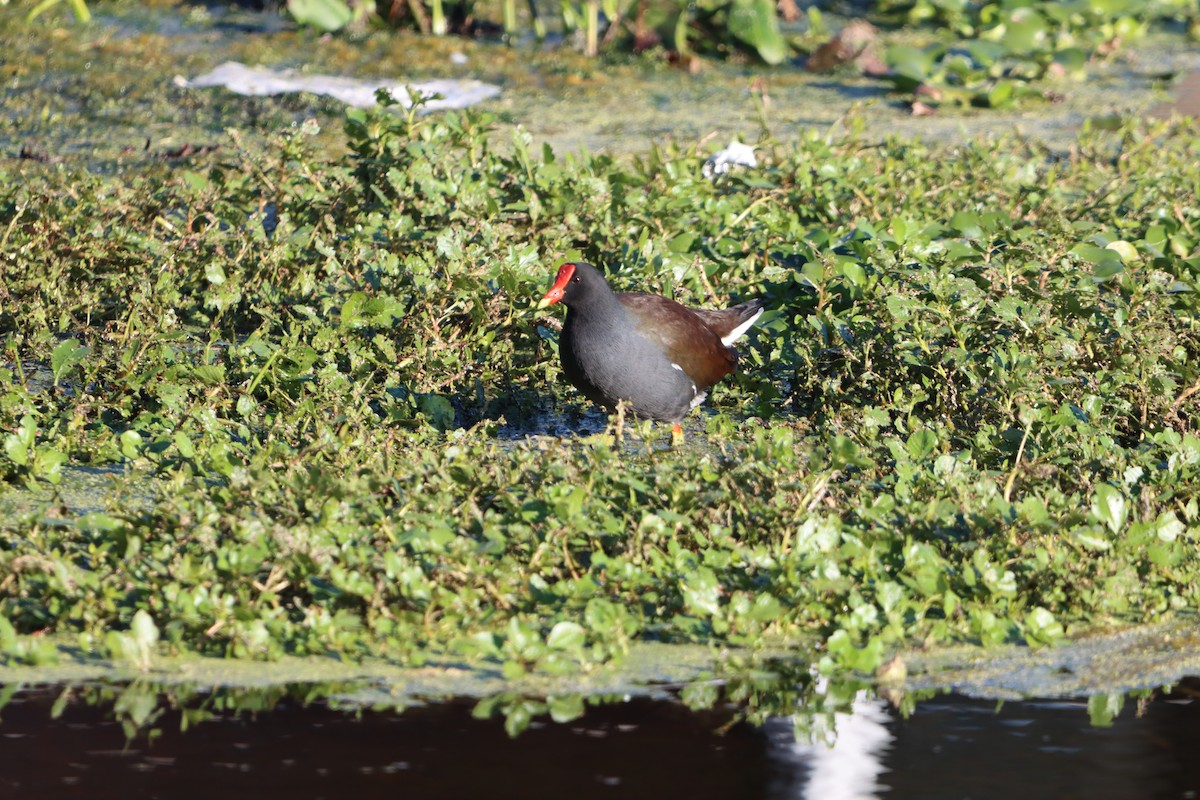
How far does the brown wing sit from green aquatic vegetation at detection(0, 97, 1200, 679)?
25 centimetres

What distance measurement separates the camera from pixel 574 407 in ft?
19.3

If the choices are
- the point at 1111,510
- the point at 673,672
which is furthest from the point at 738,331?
the point at 673,672

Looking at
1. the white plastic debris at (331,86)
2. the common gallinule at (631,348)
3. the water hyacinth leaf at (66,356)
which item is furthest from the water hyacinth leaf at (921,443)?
the white plastic debris at (331,86)

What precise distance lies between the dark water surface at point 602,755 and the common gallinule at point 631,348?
1706 mm

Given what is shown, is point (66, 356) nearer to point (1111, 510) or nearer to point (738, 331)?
point (738, 331)

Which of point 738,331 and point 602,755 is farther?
point 738,331

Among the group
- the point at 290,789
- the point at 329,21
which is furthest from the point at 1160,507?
the point at 329,21

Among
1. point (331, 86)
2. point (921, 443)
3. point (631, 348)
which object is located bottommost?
point (921, 443)

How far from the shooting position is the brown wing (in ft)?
17.9

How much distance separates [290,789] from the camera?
3301mm

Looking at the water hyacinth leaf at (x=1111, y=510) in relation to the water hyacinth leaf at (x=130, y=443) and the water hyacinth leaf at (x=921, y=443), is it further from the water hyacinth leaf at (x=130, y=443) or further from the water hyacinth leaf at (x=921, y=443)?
the water hyacinth leaf at (x=130, y=443)

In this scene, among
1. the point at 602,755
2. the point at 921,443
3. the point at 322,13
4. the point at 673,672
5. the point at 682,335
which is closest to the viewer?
the point at 602,755

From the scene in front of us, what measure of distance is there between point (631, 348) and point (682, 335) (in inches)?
8.8

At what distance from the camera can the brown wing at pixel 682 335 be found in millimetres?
5441
